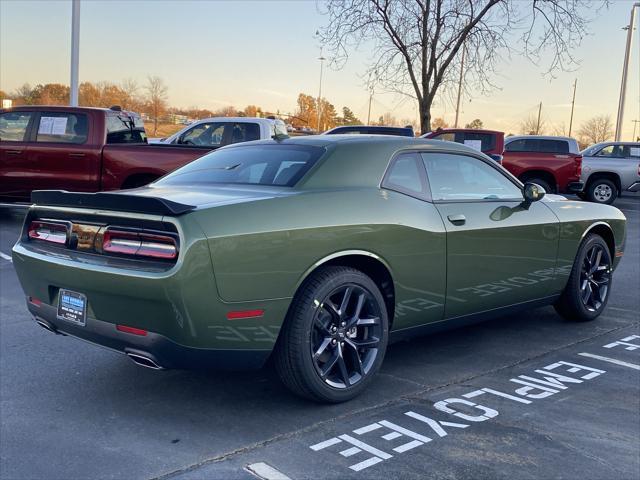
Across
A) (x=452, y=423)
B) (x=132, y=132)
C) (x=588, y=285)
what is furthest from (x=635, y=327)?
(x=132, y=132)

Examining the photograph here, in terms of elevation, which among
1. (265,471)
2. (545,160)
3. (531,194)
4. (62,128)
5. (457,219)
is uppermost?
(545,160)

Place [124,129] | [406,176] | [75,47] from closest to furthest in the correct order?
[406,176]
[124,129]
[75,47]

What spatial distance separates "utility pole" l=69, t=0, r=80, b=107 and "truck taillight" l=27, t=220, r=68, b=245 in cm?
1324

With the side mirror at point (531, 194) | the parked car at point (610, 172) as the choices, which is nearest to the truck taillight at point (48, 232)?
the side mirror at point (531, 194)

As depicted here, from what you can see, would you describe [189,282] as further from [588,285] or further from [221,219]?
[588,285]

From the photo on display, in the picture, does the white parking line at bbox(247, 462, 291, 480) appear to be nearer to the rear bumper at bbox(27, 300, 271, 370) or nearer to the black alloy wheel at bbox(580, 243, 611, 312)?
the rear bumper at bbox(27, 300, 271, 370)

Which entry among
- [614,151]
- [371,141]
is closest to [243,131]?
[371,141]

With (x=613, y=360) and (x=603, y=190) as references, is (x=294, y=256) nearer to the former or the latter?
(x=613, y=360)

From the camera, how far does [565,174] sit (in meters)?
17.2

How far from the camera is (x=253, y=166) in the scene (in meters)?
4.35

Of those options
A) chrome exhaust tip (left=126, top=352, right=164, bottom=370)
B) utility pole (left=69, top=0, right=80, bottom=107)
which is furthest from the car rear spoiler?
utility pole (left=69, top=0, right=80, bottom=107)

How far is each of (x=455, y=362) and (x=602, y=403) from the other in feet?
3.23

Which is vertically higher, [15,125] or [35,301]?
[15,125]

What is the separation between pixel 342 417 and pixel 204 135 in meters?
9.08
